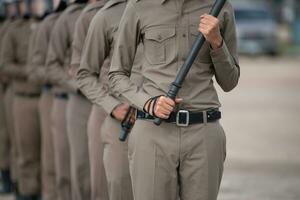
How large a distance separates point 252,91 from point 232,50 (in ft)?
70.1

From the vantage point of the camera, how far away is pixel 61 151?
959 cm

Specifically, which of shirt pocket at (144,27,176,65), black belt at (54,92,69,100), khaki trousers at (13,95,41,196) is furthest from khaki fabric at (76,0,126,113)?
khaki trousers at (13,95,41,196)

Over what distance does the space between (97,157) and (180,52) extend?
7.21 ft

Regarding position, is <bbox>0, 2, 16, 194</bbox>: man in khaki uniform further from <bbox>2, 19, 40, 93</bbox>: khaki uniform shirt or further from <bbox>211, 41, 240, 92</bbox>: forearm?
<bbox>211, 41, 240, 92</bbox>: forearm

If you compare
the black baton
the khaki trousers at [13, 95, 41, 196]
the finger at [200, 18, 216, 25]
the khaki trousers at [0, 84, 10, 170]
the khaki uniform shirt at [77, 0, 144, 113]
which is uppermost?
the finger at [200, 18, 216, 25]

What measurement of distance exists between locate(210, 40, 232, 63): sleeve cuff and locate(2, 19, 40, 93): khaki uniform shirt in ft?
18.2

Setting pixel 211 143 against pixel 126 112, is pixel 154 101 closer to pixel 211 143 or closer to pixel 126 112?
pixel 211 143

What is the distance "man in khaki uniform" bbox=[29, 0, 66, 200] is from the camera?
1009 centimetres

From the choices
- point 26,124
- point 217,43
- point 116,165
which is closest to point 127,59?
point 217,43

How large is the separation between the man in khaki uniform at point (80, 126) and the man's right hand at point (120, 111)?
4.38 ft

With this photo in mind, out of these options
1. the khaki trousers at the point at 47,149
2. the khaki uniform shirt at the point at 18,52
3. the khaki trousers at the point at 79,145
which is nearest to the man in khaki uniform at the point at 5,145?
the khaki uniform shirt at the point at 18,52

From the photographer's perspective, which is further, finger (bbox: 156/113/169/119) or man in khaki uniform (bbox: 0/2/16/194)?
man in khaki uniform (bbox: 0/2/16/194)

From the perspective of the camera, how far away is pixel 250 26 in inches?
1727

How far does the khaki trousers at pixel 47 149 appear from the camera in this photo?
1042 centimetres
